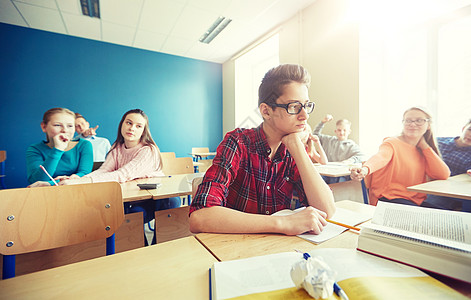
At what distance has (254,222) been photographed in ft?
2.24

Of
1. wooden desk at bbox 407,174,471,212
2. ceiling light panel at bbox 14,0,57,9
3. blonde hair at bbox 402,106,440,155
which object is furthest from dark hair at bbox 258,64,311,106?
ceiling light panel at bbox 14,0,57,9

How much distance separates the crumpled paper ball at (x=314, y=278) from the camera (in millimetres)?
376

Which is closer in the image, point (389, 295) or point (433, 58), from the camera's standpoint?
point (389, 295)

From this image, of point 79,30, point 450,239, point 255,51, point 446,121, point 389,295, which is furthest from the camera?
point 255,51

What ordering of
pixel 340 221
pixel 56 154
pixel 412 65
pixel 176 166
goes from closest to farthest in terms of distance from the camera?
pixel 340 221 → pixel 56 154 → pixel 176 166 → pixel 412 65

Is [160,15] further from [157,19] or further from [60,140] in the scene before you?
[60,140]

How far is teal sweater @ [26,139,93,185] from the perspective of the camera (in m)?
1.72

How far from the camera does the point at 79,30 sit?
427 centimetres

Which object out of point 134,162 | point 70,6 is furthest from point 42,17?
point 134,162

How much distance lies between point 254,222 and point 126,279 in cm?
36

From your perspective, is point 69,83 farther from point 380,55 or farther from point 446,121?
point 446,121

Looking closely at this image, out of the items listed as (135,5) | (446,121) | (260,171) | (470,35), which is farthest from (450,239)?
(135,5)

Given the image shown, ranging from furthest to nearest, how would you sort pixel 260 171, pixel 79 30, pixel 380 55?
1. pixel 79 30
2. pixel 380 55
3. pixel 260 171

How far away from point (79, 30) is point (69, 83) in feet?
3.43
